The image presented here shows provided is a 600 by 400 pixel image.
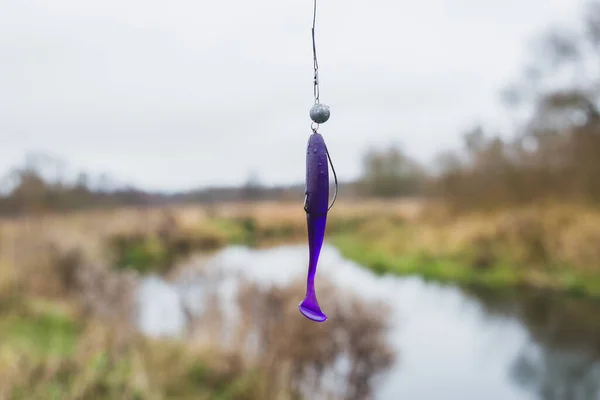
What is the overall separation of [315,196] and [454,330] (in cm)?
608

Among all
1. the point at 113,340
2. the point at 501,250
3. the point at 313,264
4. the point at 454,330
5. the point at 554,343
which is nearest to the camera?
the point at 313,264

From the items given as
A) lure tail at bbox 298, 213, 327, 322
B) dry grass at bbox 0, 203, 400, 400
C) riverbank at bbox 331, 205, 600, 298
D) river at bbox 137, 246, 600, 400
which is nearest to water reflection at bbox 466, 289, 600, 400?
river at bbox 137, 246, 600, 400

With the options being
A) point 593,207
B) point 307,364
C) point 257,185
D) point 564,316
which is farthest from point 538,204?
point 307,364

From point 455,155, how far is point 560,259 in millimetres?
2876

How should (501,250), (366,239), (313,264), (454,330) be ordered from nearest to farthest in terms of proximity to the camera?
(313,264) < (454,330) < (501,250) < (366,239)

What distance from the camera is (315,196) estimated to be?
55 cm

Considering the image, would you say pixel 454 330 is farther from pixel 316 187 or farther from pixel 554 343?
pixel 316 187

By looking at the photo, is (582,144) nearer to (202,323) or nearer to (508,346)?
(508,346)

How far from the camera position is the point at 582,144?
27.2ft

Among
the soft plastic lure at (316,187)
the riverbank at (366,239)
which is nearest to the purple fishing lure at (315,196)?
the soft plastic lure at (316,187)

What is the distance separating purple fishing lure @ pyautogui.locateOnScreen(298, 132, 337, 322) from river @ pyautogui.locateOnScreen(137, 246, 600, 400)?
3795 mm

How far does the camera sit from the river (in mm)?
4953

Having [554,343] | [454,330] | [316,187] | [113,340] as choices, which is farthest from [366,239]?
[316,187]

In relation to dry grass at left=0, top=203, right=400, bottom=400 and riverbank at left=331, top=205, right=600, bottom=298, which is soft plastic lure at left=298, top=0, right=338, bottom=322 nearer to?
dry grass at left=0, top=203, right=400, bottom=400
